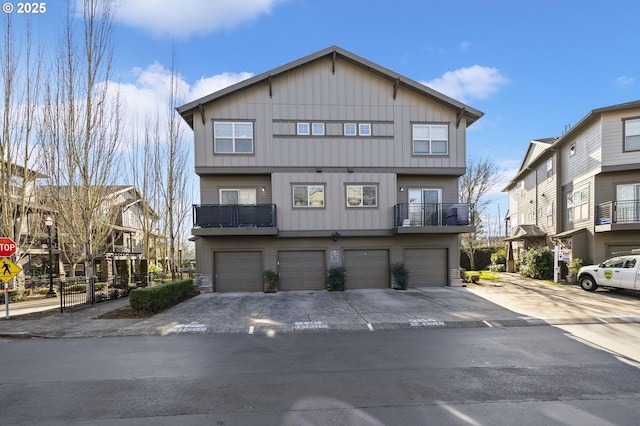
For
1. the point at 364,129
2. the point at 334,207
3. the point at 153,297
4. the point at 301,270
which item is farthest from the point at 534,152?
the point at 153,297

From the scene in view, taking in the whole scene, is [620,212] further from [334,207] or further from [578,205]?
[334,207]

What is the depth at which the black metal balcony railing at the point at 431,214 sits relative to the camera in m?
15.0

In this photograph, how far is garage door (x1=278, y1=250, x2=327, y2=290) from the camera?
15.3 m

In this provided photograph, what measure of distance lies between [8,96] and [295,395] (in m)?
19.6

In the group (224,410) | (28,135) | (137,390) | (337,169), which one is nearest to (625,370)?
(224,410)

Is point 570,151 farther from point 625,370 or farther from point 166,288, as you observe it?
point 166,288

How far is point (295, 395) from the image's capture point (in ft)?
15.0

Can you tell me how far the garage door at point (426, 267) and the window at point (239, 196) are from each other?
8341mm

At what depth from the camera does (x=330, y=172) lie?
15.4 m

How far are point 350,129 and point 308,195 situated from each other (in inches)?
157

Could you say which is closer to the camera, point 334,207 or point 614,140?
point 334,207

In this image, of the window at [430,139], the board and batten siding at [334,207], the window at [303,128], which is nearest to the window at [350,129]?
the window at [303,128]

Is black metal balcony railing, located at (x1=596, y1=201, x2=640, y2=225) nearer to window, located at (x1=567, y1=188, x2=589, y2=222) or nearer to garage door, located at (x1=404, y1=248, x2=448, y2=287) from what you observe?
window, located at (x1=567, y1=188, x2=589, y2=222)

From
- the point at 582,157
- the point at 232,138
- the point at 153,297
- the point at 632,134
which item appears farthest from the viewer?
the point at 582,157
